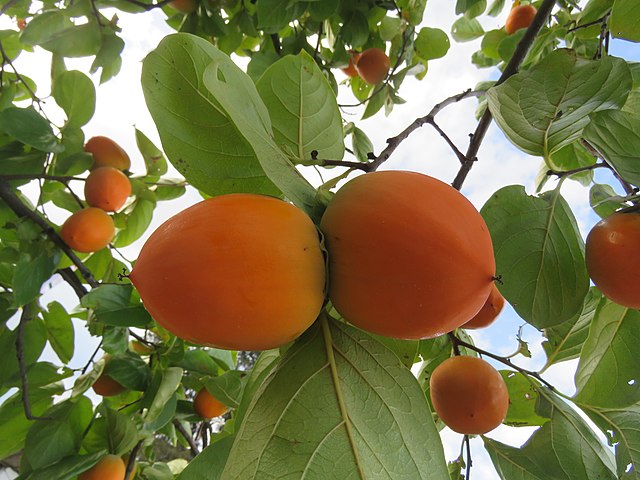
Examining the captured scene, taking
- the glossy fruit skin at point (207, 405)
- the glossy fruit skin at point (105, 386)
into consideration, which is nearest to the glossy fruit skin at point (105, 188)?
the glossy fruit skin at point (105, 386)

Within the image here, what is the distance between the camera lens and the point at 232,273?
54cm

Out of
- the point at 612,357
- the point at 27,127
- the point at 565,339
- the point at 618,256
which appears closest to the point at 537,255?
the point at 618,256

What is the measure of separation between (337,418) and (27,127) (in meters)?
1.88

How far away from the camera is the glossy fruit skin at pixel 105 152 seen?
91.8 inches

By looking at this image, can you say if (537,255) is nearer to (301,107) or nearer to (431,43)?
(301,107)

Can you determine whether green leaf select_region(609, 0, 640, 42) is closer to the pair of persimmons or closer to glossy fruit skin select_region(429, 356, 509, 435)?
glossy fruit skin select_region(429, 356, 509, 435)

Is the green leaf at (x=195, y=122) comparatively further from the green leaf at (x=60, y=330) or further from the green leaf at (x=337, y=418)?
the green leaf at (x=60, y=330)

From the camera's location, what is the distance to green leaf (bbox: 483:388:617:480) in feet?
3.67

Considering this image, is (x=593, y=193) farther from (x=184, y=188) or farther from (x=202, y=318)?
(x=184, y=188)

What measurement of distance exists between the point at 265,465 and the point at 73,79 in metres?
2.00

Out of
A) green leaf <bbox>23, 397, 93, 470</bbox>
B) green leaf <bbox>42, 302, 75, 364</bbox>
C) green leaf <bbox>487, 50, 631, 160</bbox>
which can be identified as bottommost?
green leaf <bbox>23, 397, 93, 470</bbox>

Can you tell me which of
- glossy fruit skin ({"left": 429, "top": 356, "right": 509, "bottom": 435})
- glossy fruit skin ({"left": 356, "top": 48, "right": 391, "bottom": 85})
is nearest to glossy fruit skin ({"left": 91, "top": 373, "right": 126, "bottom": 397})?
glossy fruit skin ({"left": 429, "top": 356, "right": 509, "bottom": 435})

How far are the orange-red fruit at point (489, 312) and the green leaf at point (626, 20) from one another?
66 cm

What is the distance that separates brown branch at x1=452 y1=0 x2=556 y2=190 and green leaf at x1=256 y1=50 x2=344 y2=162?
39 centimetres
